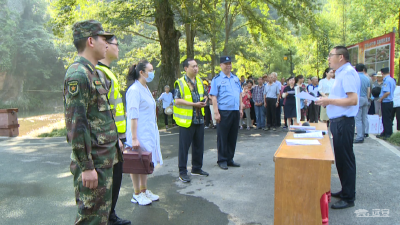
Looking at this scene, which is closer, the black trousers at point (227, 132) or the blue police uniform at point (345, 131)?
the blue police uniform at point (345, 131)

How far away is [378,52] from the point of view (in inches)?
454

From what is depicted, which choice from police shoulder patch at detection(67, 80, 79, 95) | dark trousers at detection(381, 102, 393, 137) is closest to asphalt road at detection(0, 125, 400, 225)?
dark trousers at detection(381, 102, 393, 137)

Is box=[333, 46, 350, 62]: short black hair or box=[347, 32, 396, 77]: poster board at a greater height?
box=[347, 32, 396, 77]: poster board

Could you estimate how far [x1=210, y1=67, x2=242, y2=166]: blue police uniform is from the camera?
19.3 ft

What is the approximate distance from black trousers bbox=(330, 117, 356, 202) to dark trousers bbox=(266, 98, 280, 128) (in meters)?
7.16

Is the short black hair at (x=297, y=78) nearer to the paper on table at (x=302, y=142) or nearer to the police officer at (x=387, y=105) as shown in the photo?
the police officer at (x=387, y=105)

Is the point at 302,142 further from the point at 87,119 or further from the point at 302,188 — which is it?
the point at 87,119

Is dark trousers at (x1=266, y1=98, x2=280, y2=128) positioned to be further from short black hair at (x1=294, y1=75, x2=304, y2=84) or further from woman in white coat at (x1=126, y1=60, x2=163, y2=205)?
woman in white coat at (x1=126, y1=60, x2=163, y2=205)

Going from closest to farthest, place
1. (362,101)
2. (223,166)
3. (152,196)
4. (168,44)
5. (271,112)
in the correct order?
(152,196) < (223,166) < (362,101) < (271,112) < (168,44)

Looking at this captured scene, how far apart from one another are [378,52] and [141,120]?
35.6 feet

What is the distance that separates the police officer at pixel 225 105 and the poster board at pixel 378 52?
7.59m

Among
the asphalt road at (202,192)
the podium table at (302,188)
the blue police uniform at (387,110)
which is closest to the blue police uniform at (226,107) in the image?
the asphalt road at (202,192)

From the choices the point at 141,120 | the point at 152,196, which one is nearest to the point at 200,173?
the point at 152,196

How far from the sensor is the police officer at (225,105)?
5887 millimetres
